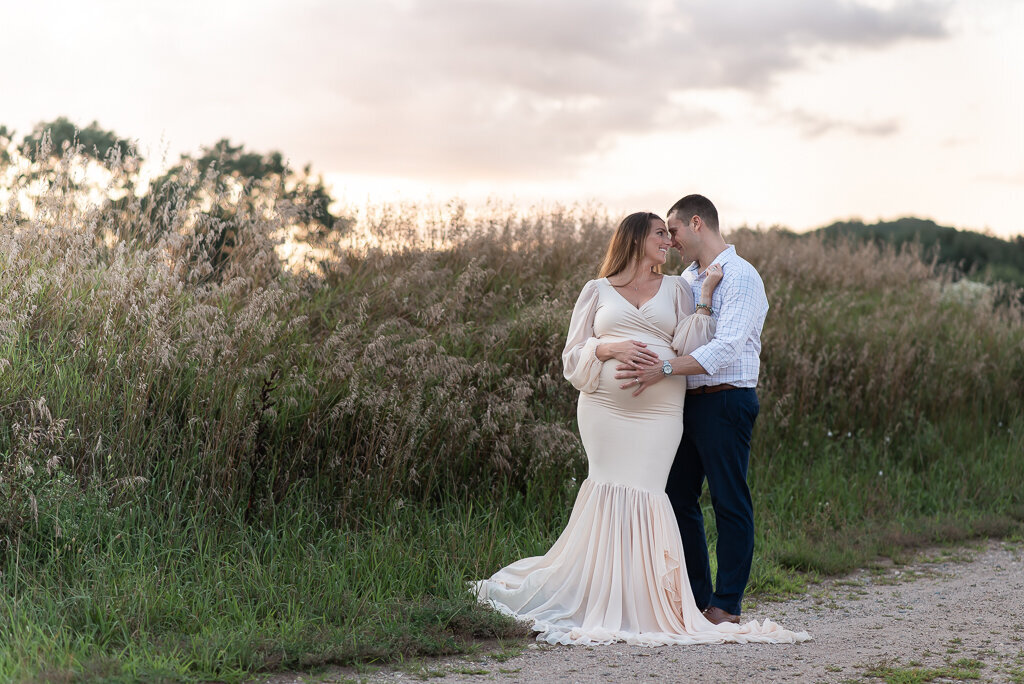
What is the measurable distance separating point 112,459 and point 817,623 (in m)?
4.57

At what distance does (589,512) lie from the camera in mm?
5461

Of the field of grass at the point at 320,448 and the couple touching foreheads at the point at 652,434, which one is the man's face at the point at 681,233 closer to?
the couple touching foreheads at the point at 652,434

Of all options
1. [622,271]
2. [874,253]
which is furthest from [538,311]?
[874,253]

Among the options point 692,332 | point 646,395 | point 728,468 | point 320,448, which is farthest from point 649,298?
point 320,448

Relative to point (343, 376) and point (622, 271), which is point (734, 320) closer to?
point (622, 271)

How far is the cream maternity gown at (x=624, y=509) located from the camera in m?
5.24

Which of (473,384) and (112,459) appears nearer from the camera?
(112,459)

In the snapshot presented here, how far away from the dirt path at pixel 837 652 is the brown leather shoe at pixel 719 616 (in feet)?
0.96

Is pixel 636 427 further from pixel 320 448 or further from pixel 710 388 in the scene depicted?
pixel 320 448

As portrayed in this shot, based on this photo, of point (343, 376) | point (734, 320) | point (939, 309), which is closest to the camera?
point (734, 320)

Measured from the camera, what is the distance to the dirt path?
4.47 metres

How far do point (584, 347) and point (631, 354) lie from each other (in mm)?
323

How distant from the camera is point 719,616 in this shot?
17.4 ft

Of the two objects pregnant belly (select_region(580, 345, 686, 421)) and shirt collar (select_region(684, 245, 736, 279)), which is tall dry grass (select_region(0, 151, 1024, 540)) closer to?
pregnant belly (select_region(580, 345, 686, 421))
